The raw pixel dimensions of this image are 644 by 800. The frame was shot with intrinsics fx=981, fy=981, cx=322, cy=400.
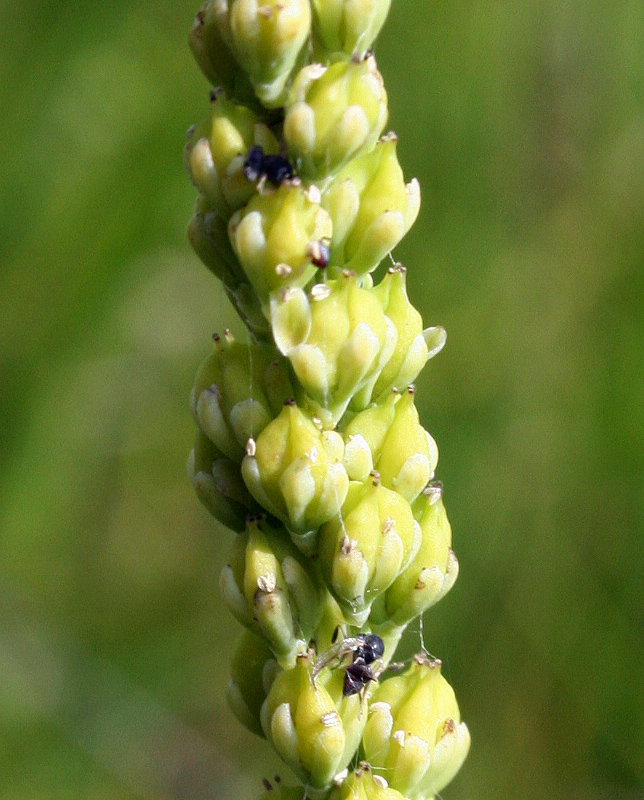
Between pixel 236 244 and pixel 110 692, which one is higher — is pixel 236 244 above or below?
above

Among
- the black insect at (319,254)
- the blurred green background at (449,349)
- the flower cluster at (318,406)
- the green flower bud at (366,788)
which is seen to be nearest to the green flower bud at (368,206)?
the flower cluster at (318,406)

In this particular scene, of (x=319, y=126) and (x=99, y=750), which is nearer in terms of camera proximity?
(x=319, y=126)

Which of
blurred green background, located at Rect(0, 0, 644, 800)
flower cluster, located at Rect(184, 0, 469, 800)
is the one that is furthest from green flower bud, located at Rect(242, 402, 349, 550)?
blurred green background, located at Rect(0, 0, 644, 800)

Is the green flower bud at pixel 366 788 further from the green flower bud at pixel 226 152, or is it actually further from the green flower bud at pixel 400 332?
the green flower bud at pixel 226 152

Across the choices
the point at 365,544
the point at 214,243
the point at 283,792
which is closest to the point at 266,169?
the point at 214,243

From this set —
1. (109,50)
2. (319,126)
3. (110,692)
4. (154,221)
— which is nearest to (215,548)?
(110,692)

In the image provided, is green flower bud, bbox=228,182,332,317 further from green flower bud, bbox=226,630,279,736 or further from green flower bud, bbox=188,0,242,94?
green flower bud, bbox=226,630,279,736

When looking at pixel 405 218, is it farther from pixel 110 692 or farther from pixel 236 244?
pixel 110 692
